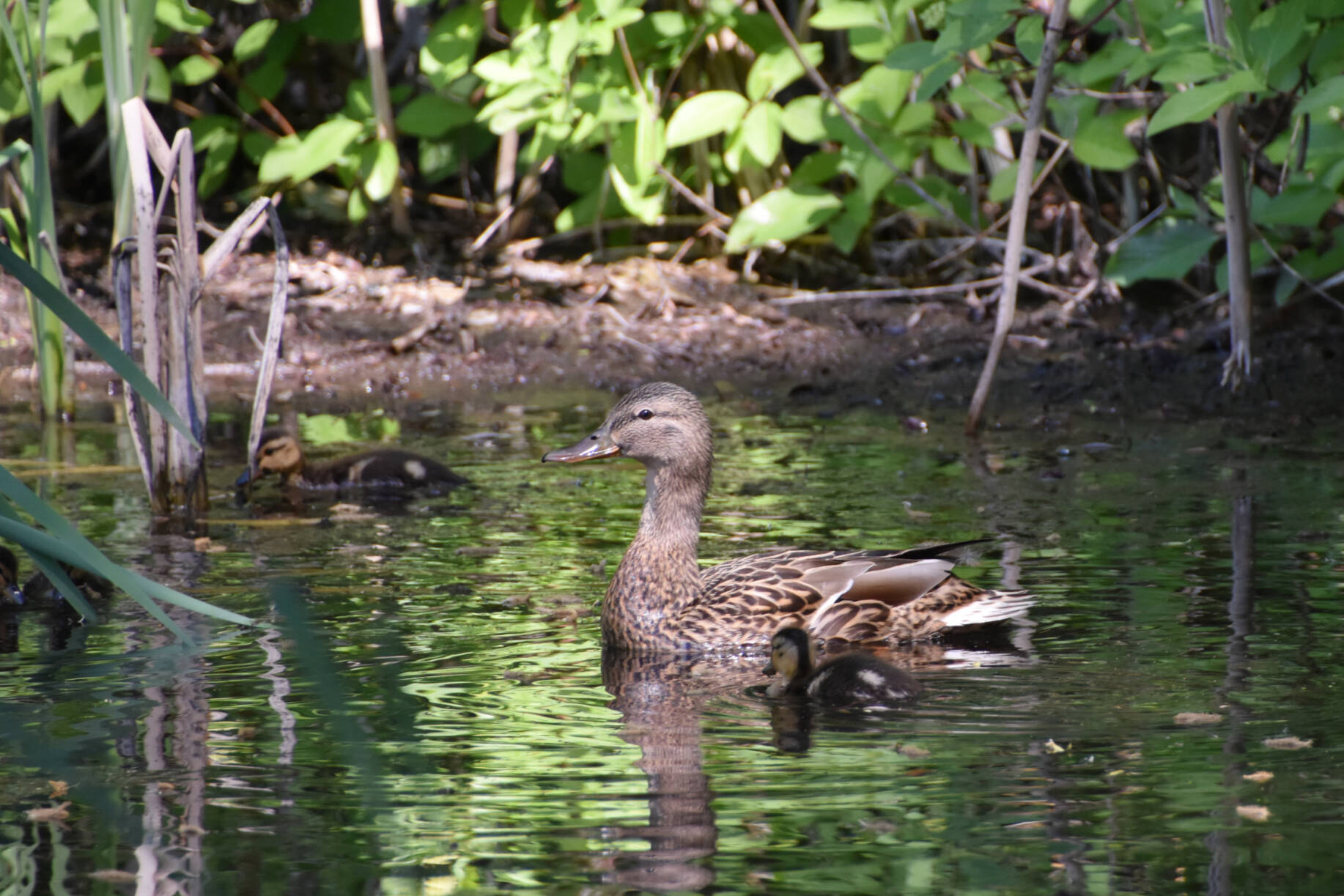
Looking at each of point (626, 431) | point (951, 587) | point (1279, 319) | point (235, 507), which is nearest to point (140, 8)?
point (235, 507)

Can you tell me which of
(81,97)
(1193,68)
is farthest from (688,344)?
(1193,68)

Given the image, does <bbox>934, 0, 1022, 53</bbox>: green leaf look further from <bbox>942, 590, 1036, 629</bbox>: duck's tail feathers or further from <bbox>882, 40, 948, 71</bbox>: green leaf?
<bbox>942, 590, 1036, 629</bbox>: duck's tail feathers

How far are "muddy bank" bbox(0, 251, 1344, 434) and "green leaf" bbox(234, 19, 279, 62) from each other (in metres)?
1.30

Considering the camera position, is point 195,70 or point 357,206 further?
point 195,70

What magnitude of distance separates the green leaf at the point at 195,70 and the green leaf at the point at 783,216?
3.63 meters

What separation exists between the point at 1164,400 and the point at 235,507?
4577 mm

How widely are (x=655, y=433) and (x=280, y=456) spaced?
8.07 ft

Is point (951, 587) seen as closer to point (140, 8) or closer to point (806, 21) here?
point (140, 8)

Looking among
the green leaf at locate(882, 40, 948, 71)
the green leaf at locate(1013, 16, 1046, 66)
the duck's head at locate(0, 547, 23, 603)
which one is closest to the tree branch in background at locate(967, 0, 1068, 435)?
the green leaf at locate(1013, 16, 1046, 66)

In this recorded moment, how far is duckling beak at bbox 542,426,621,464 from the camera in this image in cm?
505

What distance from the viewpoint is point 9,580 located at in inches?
202

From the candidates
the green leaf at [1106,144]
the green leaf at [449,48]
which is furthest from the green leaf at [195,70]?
the green leaf at [1106,144]

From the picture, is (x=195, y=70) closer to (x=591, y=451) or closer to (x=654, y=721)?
(x=591, y=451)

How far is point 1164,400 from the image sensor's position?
863cm
